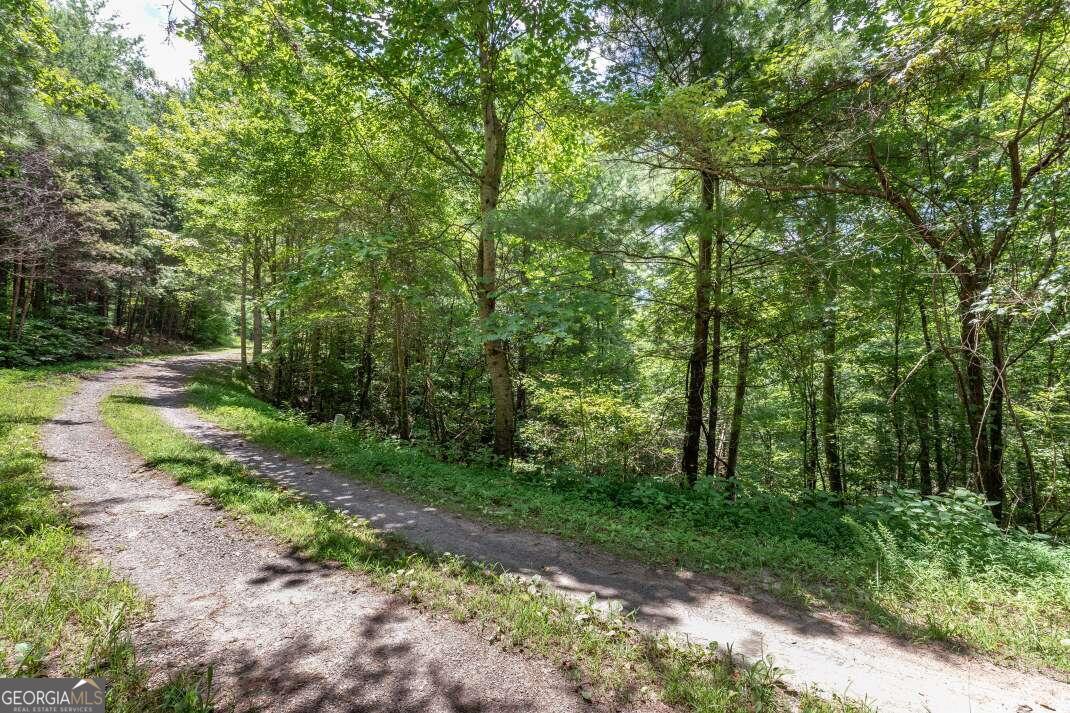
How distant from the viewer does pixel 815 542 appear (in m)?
5.70

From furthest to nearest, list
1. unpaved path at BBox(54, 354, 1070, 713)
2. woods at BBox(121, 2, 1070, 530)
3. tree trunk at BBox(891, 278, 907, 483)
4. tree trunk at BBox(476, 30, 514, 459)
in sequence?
1. tree trunk at BBox(476, 30, 514, 459)
2. tree trunk at BBox(891, 278, 907, 483)
3. woods at BBox(121, 2, 1070, 530)
4. unpaved path at BBox(54, 354, 1070, 713)

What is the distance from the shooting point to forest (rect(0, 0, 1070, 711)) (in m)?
4.69

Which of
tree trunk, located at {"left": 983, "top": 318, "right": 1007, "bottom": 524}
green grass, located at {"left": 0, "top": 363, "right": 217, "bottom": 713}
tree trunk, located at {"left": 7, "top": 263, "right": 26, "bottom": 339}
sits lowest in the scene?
green grass, located at {"left": 0, "top": 363, "right": 217, "bottom": 713}

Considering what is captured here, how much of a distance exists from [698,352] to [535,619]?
20.6 feet

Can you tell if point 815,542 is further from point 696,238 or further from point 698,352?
point 696,238

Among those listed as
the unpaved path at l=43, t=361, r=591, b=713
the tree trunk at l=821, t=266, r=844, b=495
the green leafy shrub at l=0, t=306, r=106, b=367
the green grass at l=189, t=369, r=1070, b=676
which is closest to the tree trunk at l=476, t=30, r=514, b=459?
the green grass at l=189, t=369, r=1070, b=676

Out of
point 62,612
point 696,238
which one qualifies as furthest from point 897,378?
point 62,612

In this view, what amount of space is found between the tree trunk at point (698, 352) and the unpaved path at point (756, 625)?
13.2 ft

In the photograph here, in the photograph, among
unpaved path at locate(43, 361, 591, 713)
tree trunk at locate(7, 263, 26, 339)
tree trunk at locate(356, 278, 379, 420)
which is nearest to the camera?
unpaved path at locate(43, 361, 591, 713)

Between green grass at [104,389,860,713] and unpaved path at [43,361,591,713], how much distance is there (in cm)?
16

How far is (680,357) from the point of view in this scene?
27.3 ft

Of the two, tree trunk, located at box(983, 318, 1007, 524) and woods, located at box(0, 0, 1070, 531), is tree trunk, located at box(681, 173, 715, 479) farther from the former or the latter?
tree trunk, located at box(983, 318, 1007, 524)

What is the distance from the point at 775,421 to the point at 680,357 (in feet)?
12.0

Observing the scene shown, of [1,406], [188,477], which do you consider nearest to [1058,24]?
[188,477]
